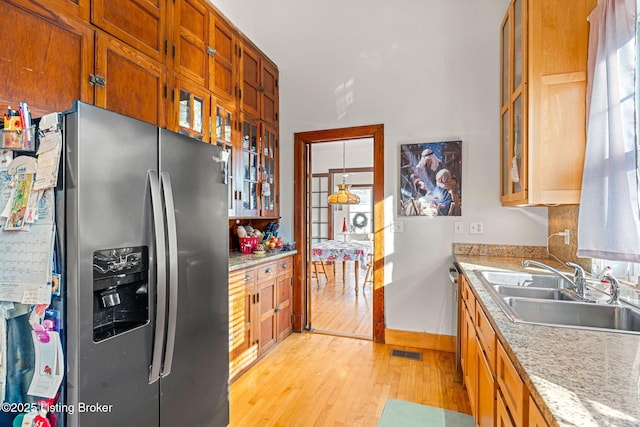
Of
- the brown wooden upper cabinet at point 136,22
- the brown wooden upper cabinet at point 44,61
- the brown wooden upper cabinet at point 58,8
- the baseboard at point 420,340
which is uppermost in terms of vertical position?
the brown wooden upper cabinet at point 136,22

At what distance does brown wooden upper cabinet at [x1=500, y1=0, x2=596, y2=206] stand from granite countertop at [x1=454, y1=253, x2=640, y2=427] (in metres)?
1.04

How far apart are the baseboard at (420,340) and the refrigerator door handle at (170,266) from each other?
2.21 m

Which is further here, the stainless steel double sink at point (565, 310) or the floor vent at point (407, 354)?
the floor vent at point (407, 354)

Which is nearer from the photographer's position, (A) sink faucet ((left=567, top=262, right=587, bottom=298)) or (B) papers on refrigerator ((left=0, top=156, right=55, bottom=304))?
(B) papers on refrigerator ((left=0, top=156, right=55, bottom=304))

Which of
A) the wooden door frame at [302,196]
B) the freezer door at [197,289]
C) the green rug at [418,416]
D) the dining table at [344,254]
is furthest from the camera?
the dining table at [344,254]

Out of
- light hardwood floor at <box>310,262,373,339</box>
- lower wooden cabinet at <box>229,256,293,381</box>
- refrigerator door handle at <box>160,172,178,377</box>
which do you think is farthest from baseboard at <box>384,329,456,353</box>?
refrigerator door handle at <box>160,172,178,377</box>

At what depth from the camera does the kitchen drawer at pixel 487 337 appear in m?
1.25

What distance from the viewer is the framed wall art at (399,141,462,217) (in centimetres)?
291

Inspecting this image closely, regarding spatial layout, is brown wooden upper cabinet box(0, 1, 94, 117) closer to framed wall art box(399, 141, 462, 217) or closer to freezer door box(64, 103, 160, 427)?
→ freezer door box(64, 103, 160, 427)

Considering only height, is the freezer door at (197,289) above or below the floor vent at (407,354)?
above

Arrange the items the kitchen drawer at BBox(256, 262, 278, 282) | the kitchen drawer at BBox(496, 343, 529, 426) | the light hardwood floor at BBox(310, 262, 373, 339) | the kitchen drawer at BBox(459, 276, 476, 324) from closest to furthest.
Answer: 1. the kitchen drawer at BBox(496, 343, 529, 426)
2. the kitchen drawer at BBox(459, 276, 476, 324)
3. the kitchen drawer at BBox(256, 262, 278, 282)
4. the light hardwood floor at BBox(310, 262, 373, 339)

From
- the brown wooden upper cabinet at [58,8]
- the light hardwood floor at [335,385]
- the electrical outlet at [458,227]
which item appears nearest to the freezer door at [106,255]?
the brown wooden upper cabinet at [58,8]

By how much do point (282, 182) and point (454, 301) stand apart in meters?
2.10

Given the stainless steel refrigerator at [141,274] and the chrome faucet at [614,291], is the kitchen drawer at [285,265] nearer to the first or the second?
the stainless steel refrigerator at [141,274]
